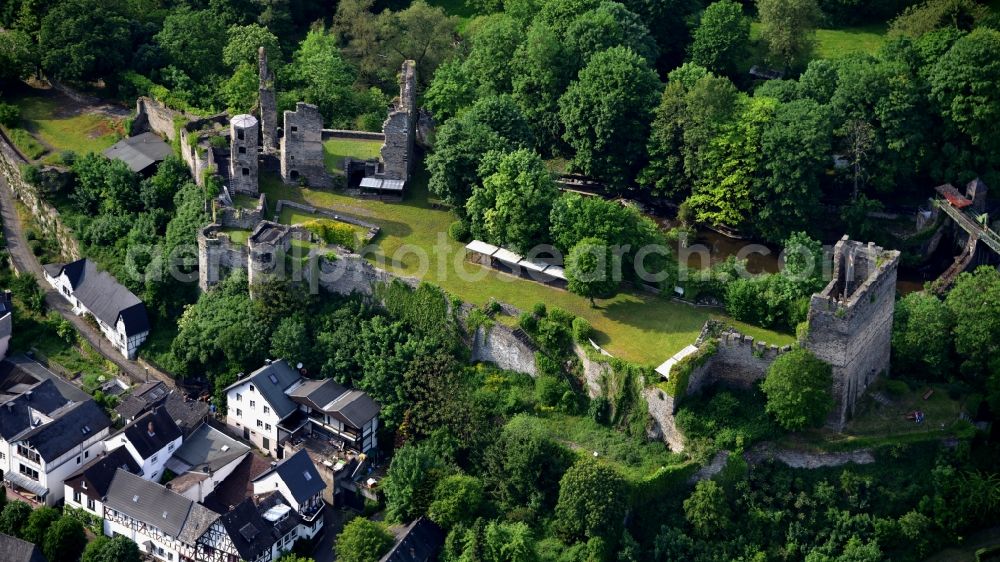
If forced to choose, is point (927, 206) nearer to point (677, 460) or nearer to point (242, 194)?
point (677, 460)

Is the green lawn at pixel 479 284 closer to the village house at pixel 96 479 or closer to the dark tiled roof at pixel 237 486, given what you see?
the dark tiled roof at pixel 237 486

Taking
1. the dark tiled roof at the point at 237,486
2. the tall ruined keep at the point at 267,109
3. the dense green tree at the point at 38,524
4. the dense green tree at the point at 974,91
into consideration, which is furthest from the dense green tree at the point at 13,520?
the dense green tree at the point at 974,91

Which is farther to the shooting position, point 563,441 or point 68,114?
point 68,114

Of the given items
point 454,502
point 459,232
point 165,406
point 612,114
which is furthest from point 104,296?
point 612,114

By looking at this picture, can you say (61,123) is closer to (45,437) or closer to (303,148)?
(303,148)

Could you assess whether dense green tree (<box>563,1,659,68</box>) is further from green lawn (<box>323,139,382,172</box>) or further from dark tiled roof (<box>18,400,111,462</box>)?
dark tiled roof (<box>18,400,111,462</box>)

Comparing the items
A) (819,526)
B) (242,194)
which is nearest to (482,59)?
(242,194)

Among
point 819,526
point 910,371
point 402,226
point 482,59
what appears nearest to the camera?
point 819,526
